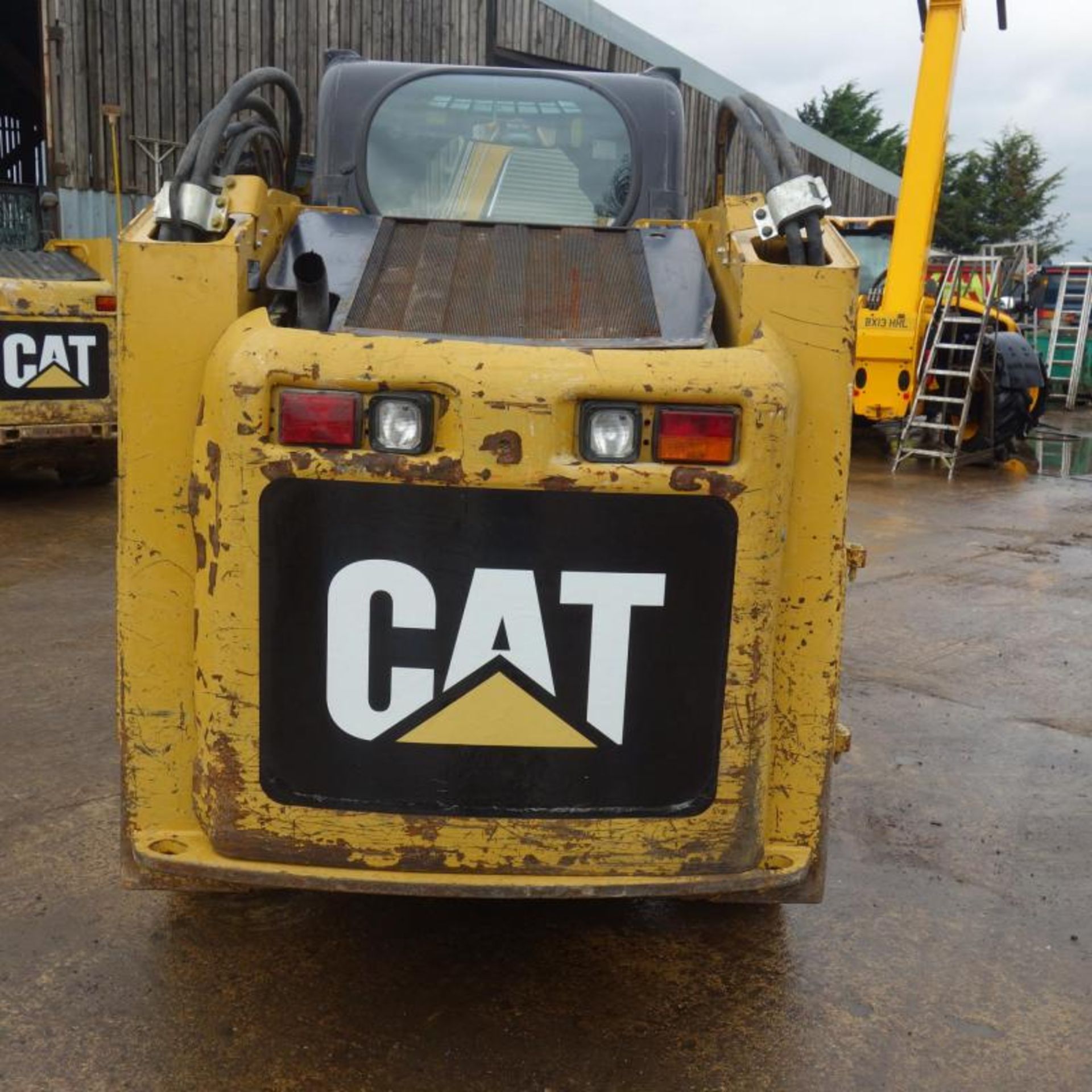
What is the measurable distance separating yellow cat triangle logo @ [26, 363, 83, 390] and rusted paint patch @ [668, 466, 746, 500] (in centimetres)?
620

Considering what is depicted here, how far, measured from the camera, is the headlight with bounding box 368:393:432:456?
6.68ft

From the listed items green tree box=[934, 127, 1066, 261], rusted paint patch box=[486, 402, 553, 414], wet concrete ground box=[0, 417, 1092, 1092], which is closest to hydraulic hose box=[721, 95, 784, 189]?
rusted paint patch box=[486, 402, 553, 414]

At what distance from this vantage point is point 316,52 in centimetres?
1462

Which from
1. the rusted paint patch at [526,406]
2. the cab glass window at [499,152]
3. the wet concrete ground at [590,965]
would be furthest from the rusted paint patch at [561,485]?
the cab glass window at [499,152]

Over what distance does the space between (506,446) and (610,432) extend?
18 cm

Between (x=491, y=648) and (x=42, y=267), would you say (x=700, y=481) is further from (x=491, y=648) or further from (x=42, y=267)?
(x=42, y=267)

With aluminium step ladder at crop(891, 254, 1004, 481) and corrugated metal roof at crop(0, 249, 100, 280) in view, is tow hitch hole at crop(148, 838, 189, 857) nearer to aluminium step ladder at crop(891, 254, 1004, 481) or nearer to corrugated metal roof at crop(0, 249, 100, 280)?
corrugated metal roof at crop(0, 249, 100, 280)

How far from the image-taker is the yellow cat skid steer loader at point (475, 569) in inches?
81.4

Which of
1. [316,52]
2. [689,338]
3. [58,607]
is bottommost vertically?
[58,607]

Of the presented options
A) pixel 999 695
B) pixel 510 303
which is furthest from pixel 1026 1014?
pixel 999 695

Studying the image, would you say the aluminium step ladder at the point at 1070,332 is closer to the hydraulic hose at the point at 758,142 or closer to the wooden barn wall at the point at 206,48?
the wooden barn wall at the point at 206,48

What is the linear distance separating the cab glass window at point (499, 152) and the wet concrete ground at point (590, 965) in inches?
72.4

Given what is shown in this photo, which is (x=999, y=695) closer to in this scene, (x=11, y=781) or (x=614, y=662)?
(x=614, y=662)

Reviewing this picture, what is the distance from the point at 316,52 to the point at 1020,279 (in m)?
8.85
